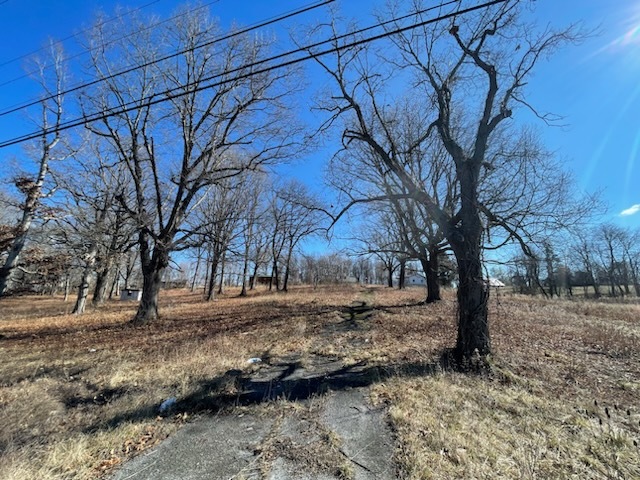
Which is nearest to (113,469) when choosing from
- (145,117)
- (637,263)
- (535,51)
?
(535,51)

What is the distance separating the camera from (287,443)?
3.71 meters

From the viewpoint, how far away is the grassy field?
3283 millimetres

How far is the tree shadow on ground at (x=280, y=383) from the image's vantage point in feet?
15.6

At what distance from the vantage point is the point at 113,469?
322cm

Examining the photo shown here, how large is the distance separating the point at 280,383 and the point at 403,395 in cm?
236

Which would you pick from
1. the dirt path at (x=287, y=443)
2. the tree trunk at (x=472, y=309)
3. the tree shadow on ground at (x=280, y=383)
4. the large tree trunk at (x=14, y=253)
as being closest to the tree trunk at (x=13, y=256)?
the large tree trunk at (x=14, y=253)

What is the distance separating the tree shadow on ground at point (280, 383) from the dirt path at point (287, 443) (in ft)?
0.16

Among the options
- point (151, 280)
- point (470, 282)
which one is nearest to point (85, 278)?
point (151, 280)

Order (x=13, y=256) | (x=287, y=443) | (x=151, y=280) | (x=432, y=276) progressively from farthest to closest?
(x=432, y=276) → (x=151, y=280) → (x=13, y=256) → (x=287, y=443)

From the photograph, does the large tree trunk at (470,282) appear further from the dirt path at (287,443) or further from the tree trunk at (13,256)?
the tree trunk at (13,256)

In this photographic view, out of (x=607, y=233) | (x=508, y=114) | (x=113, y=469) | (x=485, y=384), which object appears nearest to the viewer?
(x=113, y=469)

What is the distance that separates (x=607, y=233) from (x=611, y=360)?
229 feet

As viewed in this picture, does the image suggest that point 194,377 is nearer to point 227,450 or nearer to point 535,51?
point 227,450

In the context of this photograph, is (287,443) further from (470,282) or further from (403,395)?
(470,282)
